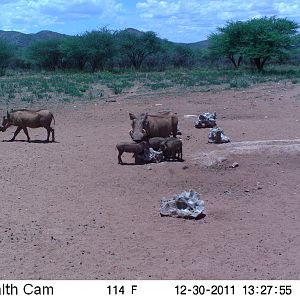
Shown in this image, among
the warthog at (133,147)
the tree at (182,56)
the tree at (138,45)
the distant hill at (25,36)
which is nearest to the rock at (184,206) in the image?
the warthog at (133,147)

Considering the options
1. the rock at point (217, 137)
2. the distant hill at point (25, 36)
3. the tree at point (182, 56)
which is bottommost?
the rock at point (217, 137)

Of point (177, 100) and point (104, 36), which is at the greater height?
point (104, 36)

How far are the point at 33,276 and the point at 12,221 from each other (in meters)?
2.19

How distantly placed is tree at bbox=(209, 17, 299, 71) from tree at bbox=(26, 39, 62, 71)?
21.5 m

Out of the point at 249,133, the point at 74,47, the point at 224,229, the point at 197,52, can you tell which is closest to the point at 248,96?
the point at 249,133

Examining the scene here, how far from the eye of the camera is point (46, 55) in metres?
67.0

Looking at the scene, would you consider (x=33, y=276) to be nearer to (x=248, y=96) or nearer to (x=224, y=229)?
(x=224, y=229)

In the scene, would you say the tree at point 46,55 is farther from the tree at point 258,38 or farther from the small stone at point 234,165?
the small stone at point 234,165

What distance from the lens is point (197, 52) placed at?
261 feet

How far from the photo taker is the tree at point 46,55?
2635 inches

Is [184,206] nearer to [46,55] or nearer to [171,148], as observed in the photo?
[171,148]

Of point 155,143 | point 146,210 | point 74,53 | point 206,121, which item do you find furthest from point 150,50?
point 146,210

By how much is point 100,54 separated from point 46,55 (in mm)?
8873

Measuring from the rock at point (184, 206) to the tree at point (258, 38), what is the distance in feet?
121
